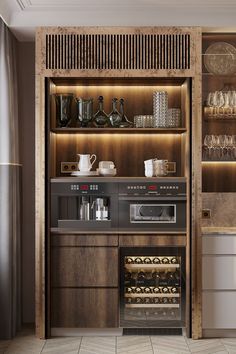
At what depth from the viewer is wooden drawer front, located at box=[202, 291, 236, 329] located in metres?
4.50

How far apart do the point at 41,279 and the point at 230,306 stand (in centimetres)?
157

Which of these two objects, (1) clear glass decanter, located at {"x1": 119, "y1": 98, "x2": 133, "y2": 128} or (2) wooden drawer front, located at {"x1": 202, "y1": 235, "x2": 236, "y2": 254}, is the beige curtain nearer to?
(1) clear glass decanter, located at {"x1": 119, "y1": 98, "x2": 133, "y2": 128}

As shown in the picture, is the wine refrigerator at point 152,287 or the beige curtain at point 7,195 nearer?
the beige curtain at point 7,195

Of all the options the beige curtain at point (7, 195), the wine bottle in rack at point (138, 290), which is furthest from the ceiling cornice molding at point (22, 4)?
the wine bottle in rack at point (138, 290)

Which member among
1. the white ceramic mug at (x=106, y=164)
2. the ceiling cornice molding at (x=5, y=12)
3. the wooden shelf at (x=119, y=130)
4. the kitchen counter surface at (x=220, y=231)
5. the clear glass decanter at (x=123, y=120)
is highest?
the ceiling cornice molding at (x=5, y=12)

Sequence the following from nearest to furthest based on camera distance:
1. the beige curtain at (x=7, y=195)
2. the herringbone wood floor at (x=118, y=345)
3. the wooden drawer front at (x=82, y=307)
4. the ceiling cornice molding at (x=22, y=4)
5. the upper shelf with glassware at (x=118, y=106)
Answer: the herringbone wood floor at (x=118, y=345) < the ceiling cornice molding at (x=22, y=4) < the beige curtain at (x=7, y=195) < the wooden drawer front at (x=82, y=307) < the upper shelf with glassware at (x=118, y=106)

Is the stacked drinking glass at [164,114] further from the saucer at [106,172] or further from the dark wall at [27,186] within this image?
the dark wall at [27,186]

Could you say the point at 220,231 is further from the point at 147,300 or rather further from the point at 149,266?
the point at 147,300

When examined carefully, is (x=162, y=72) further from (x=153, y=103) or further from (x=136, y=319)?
(x=136, y=319)

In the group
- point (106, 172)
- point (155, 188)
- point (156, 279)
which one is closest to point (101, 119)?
point (106, 172)

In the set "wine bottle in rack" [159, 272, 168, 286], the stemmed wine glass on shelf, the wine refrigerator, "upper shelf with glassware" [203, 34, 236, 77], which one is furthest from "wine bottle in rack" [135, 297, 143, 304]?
"upper shelf with glassware" [203, 34, 236, 77]

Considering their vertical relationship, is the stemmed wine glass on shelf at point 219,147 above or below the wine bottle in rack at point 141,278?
above

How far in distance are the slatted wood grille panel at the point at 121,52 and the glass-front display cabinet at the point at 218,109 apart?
0.36 m

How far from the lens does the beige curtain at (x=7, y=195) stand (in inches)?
175
